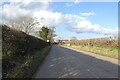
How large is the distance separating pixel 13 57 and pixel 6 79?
364 centimetres

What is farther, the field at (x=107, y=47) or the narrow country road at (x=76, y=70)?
the field at (x=107, y=47)

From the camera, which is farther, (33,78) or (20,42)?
(20,42)

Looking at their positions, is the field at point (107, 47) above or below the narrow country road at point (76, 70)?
above

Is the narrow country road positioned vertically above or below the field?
below

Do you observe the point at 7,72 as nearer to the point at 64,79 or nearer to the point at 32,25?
the point at 64,79

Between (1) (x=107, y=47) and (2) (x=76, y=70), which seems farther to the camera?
(1) (x=107, y=47)

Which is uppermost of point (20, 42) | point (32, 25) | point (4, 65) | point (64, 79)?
point (32, 25)

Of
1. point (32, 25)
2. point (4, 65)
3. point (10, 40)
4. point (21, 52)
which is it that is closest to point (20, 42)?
point (21, 52)

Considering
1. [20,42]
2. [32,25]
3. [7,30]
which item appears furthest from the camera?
[32,25]

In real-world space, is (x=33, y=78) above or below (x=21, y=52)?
below

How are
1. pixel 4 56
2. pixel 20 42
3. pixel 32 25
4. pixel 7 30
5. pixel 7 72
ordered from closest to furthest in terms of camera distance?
pixel 7 72 < pixel 4 56 < pixel 7 30 < pixel 20 42 < pixel 32 25

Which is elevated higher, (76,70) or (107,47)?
(107,47)

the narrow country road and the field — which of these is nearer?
→ the narrow country road

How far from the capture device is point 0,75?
9172mm
